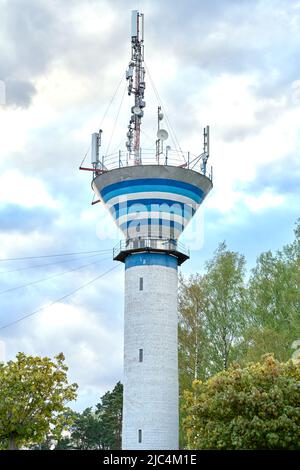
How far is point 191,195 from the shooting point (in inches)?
1746

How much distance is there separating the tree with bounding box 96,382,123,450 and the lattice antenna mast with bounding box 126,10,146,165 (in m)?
44.1

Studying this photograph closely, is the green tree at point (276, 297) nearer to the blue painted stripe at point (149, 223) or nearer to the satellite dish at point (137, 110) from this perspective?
the blue painted stripe at point (149, 223)

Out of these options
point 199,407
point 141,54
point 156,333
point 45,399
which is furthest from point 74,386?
point 141,54

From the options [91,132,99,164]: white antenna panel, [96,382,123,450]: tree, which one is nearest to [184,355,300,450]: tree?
[91,132,99,164]: white antenna panel

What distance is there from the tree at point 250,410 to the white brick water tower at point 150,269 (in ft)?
26.4

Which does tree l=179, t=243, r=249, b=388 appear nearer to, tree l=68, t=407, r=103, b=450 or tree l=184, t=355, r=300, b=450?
tree l=184, t=355, r=300, b=450

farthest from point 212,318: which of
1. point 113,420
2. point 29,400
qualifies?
point 113,420

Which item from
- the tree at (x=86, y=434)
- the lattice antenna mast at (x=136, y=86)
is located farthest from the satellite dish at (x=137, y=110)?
the tree at (x=86, y=434)

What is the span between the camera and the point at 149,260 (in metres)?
42.8

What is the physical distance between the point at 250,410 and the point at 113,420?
58.8m

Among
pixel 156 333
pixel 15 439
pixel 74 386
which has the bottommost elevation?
pixel 15 439

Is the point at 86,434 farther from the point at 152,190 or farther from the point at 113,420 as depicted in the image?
the point at 152,190

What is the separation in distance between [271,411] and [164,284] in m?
14.2
